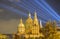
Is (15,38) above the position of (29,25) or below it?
below

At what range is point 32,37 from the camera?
5.74 metres

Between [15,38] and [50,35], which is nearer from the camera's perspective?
[50,35]

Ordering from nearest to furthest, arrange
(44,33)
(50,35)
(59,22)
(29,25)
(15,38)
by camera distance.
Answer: (50,35) < (44,33) < (15,38) < (29,25) < (59,22)

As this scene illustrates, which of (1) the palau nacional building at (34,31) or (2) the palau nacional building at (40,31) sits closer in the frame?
(2) the palau nacional building at (40,31)

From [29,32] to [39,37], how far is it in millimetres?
676

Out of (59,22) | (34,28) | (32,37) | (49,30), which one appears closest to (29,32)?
(34,28)

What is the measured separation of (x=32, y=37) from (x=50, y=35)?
0.71 metres

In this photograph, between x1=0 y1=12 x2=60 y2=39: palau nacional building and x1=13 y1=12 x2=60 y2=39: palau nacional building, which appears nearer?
x1=0 y1=12 x2=60 y2=39: palau nacional building

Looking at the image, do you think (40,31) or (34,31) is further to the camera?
(34,31)

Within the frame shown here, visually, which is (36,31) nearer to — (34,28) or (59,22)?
(34,28)

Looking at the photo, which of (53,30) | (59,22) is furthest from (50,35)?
(59,22)

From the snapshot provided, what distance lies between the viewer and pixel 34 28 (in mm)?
6410

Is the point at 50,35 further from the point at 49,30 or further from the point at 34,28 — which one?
the point at 34,28

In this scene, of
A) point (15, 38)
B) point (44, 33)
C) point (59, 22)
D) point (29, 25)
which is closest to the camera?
point (44, 33)
